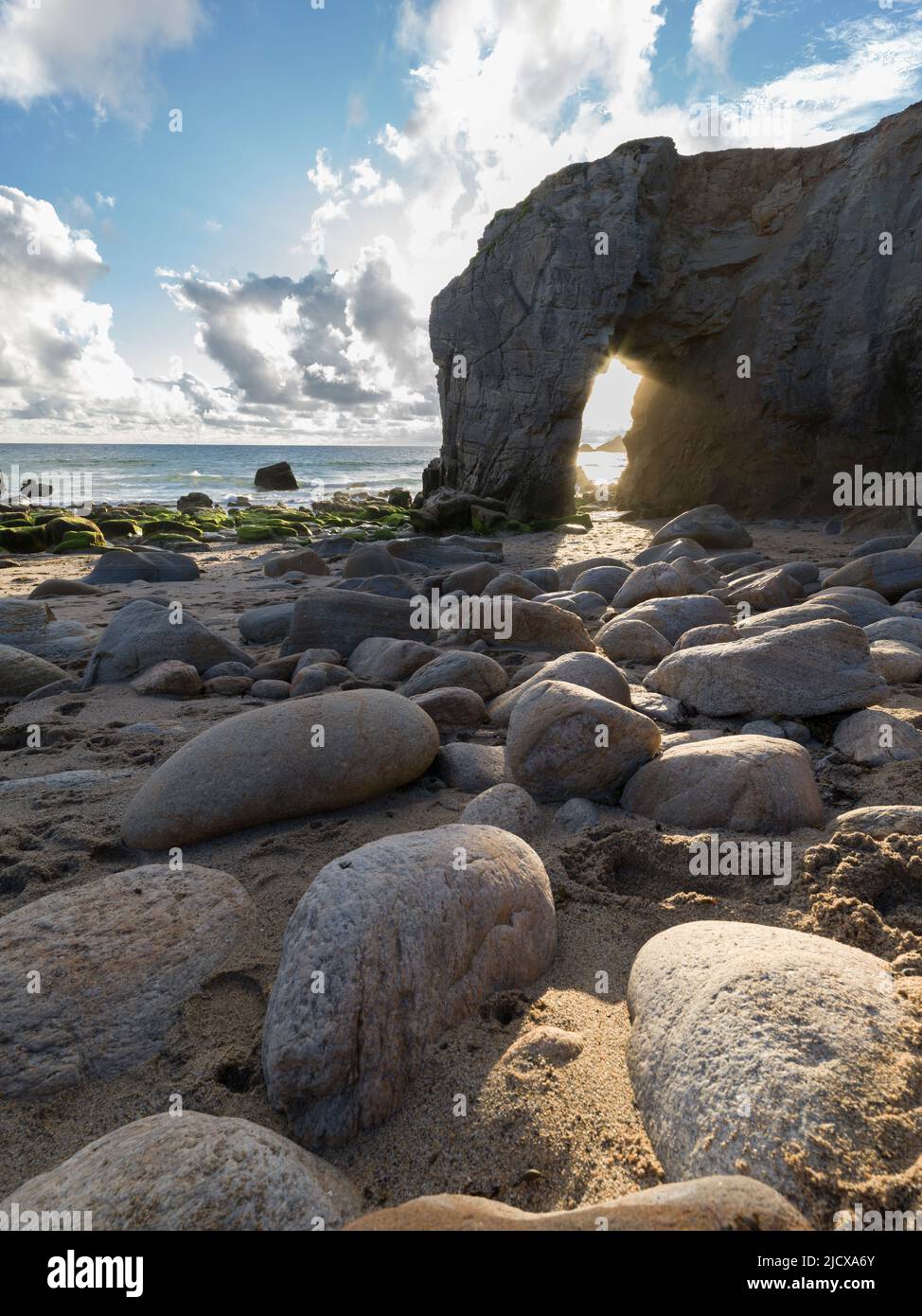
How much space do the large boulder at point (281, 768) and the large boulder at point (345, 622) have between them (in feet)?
7.03

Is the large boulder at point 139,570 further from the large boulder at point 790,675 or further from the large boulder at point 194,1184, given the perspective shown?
the large boulder at point 194,1184

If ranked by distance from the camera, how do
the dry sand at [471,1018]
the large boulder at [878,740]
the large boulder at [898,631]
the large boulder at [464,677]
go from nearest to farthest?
the dry sand at [471,1018] < the large boulder at [878,740] < the large boulder at [464,677] < the large boulder at [898,631]

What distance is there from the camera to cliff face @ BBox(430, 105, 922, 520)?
1251 centimetres

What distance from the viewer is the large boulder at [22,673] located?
181 inches

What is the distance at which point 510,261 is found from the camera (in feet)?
51.0

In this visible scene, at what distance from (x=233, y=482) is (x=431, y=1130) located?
1597 inches

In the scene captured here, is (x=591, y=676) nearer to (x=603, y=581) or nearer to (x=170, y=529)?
(x=603, y=581)

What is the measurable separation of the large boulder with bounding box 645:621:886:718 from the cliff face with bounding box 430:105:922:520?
10.8 m

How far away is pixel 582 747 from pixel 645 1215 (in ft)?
6.11

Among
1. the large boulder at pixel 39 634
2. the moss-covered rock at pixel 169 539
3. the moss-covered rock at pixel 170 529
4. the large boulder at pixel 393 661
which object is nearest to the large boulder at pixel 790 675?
the large boulder at pixel 393 661

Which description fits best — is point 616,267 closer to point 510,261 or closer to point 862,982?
point 510,261

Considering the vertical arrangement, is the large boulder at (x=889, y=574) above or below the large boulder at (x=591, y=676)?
above

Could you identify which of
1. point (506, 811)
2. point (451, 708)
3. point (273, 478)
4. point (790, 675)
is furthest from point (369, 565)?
point (273, 478)

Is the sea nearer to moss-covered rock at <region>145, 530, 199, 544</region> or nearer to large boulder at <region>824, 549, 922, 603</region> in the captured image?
moss-covered rock at <region>145, 530, 199, 544</region>
